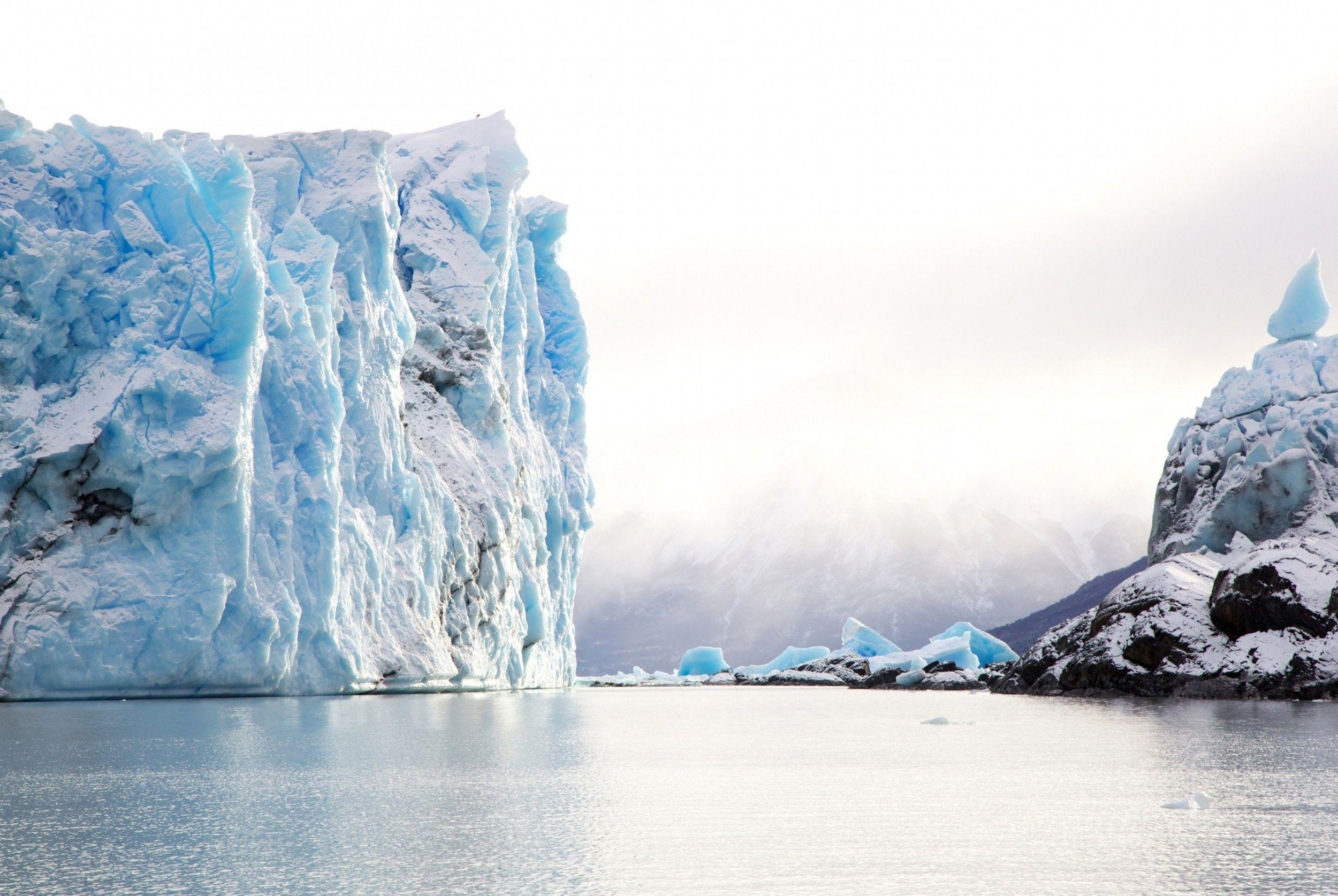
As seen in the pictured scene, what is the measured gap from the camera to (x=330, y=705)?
1659 cm

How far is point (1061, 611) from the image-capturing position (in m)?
80.8

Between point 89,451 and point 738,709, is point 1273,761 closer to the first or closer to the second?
point 738,709

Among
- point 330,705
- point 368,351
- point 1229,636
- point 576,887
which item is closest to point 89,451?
point 330,705

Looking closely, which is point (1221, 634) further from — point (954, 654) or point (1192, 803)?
point (1192, 803)

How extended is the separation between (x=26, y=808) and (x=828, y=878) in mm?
4153

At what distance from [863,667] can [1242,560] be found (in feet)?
65.2

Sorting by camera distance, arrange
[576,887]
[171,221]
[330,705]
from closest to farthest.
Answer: [576,887] → [330,705] → [171,221]

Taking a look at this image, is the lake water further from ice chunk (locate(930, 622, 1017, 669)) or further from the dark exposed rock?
ice chunk (locate(930, 622, 1017, 669))

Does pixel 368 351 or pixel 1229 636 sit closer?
pixel 1229 636

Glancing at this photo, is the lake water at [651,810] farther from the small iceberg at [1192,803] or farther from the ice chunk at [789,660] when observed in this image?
the ice chunk at [789,660]

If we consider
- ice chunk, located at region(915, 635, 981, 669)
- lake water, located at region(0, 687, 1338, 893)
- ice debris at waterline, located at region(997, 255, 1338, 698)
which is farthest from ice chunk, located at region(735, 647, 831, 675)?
lake water, located at region(0, 687, 1338, 893)

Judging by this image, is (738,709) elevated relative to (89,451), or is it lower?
lower

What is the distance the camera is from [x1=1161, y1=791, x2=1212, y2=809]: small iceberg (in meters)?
6.17

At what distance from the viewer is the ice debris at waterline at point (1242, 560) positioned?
21.6 metres
